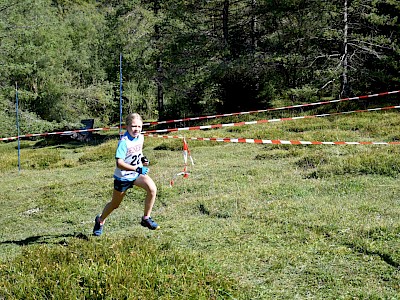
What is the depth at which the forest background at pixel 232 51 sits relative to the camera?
1923cm

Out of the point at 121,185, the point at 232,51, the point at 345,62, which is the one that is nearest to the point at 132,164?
the point at 121,185

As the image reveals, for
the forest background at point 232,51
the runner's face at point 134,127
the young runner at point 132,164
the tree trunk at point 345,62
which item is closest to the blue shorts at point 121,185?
the young runner at point 132,164

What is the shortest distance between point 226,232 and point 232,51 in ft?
60.7

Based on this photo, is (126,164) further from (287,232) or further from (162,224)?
(287,232)

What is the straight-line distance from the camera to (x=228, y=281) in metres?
4.40

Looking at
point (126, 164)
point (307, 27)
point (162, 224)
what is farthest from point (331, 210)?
point (307, 27)

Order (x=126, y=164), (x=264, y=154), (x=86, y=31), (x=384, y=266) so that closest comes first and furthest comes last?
(x=384, y=266)
(x=126, y=164)
(x=264, y=154)
(x=86, y=31)

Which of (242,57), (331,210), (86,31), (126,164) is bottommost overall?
(331,210)

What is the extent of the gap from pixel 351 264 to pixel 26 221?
19.6 ft

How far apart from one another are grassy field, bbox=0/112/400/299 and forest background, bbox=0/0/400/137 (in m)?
7.78

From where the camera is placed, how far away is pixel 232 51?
23.5 meters

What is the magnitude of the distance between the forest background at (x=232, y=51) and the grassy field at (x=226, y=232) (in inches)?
306

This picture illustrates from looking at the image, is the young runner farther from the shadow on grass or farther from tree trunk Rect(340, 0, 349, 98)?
tree trunk Rect(340, 0, 349, 98)

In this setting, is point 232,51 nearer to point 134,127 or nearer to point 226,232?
point 134,127
